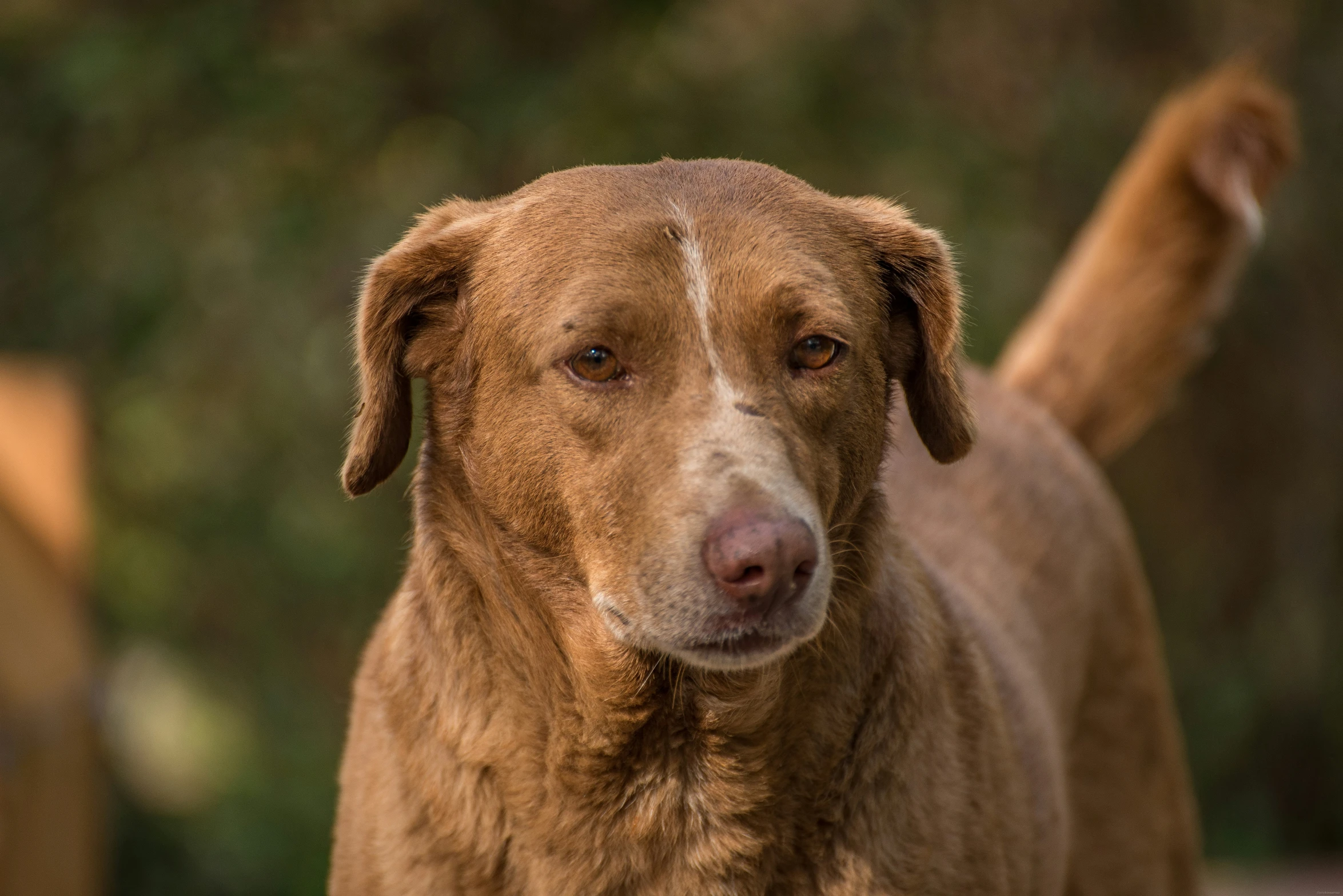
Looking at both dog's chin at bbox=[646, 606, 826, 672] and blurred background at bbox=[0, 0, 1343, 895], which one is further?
blurred background at bbox=[0, 0, 1343, 895]

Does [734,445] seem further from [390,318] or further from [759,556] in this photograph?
[390,318]

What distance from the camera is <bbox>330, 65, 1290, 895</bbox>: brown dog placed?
244 centimetres

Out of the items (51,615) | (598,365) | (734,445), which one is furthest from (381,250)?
(734,445)

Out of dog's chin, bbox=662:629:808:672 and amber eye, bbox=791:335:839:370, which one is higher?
amber eye, bbox=791:335:839:370

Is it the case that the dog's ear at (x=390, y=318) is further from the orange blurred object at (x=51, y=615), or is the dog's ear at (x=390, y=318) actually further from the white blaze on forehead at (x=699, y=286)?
the orange blurred object at (x=51, y=615)

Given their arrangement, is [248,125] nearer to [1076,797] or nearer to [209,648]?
[209,648]

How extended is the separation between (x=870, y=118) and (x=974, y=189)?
59 centimetres

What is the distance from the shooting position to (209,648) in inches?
296

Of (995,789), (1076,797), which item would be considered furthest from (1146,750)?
(995,789)

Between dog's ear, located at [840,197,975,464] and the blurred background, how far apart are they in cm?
400

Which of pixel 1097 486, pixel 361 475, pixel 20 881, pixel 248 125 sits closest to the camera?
pixel 361 475

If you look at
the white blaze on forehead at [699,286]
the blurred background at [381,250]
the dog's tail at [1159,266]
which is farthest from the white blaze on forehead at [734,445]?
the blurred background at [381,250]

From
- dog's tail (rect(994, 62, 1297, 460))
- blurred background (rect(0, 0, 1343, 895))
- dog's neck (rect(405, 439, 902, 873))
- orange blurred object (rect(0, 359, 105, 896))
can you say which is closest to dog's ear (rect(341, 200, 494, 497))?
dog's neck (rect(405, 439, 902, 873))

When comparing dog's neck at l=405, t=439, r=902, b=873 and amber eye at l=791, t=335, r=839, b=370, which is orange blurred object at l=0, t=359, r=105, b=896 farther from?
amber eye at l=791, t=335, r=839, b=370
